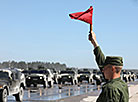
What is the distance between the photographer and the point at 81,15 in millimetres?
→ 4160

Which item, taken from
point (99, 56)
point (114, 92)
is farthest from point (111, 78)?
point (99, 56)

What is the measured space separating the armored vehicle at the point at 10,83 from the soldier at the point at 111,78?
12.0 m

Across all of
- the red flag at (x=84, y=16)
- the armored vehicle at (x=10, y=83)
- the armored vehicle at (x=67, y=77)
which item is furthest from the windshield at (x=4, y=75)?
the armored vehicle at (x=67, y=77)

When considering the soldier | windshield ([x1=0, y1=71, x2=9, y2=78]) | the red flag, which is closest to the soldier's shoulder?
the soldier

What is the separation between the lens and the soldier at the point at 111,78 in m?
3.43

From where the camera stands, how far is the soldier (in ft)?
11.3

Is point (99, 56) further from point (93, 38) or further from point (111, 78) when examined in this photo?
point (111, 78)

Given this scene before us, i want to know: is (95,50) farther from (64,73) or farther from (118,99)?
(64,73)

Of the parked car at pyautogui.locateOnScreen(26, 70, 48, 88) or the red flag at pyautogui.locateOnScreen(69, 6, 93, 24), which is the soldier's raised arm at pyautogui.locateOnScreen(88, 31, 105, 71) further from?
the parked car at pyautogui.locateOnScreen(26, 70, 48, 88)

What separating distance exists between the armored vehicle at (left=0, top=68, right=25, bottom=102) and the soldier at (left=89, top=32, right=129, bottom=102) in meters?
12.0

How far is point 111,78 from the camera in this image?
12.0ft

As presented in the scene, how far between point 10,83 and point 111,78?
13622 millimetres

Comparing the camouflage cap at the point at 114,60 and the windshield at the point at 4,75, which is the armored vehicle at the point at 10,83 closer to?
the windshield at the point at 4,75

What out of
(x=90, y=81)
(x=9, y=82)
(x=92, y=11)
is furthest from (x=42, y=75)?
(x=92, y=11)
